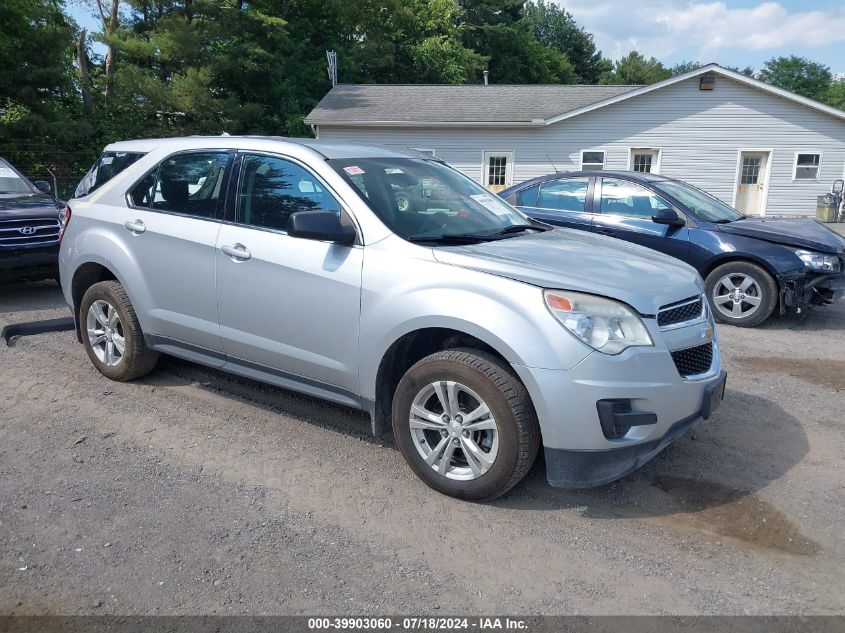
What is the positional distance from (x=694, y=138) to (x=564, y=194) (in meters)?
15.2

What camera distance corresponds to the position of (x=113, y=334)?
5227 mm

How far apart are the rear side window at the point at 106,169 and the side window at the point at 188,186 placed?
0.32m

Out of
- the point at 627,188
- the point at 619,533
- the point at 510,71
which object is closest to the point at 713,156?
the point at 627,188

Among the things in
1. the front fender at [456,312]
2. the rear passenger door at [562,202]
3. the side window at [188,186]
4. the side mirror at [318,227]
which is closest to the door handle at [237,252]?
the side window at [188,186]

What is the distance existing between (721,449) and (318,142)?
324cm

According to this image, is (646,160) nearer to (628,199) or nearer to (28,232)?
(628,199)

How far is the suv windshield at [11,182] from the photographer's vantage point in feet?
29.4

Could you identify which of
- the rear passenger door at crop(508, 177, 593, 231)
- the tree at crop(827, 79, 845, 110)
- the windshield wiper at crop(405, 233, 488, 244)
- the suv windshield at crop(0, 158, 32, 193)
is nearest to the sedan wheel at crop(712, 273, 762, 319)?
the rear passenger door at crop(508, 177, 593, 231)

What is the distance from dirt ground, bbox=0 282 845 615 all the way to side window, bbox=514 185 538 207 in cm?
430

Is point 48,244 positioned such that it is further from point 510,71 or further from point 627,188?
point 510,71

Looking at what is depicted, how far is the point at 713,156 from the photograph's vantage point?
2164 centimetres

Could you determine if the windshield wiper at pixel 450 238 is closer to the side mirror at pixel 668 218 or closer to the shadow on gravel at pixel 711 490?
the shadow on gravel at pixel 711 490

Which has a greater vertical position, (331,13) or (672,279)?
(331,13)

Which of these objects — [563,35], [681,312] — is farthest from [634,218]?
[563,35]
